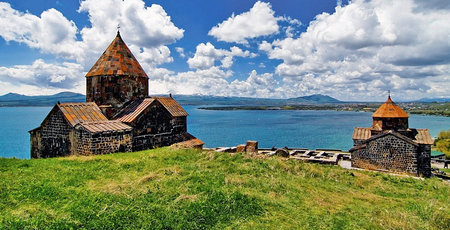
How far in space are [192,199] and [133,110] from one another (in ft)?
31.4

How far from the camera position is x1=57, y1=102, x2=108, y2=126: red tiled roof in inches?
486

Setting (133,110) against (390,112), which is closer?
(133,110)

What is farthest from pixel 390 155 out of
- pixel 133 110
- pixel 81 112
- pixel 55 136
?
pixel 55 136

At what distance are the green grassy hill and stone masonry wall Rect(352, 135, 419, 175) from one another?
28.7ft

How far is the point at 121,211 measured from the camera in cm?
508

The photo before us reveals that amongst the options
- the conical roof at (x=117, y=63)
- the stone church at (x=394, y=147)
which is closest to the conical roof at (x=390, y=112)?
the stone church at (x=394, y=147)

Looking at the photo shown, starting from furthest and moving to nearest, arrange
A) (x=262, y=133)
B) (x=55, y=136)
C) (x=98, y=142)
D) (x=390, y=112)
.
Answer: (x=262, y=133) → (x=390, y=112) → (x=55, y=136) → (x=98, y=142)

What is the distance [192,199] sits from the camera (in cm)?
591

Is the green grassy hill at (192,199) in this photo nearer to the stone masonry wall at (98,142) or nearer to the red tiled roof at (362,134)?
the stone masonry wall at (98,142)

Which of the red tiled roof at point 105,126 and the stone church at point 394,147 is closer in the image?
the red tiled roof at point 105,126

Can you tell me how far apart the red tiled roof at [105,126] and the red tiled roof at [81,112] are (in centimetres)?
92

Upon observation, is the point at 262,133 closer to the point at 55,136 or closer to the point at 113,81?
the point at 113,81

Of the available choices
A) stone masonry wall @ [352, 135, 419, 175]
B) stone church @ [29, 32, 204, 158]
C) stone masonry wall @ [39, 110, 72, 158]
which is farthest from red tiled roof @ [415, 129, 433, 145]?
stone masonry wall @ [39, 110, 72, 158]

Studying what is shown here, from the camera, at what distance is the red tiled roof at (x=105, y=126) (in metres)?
11.3
